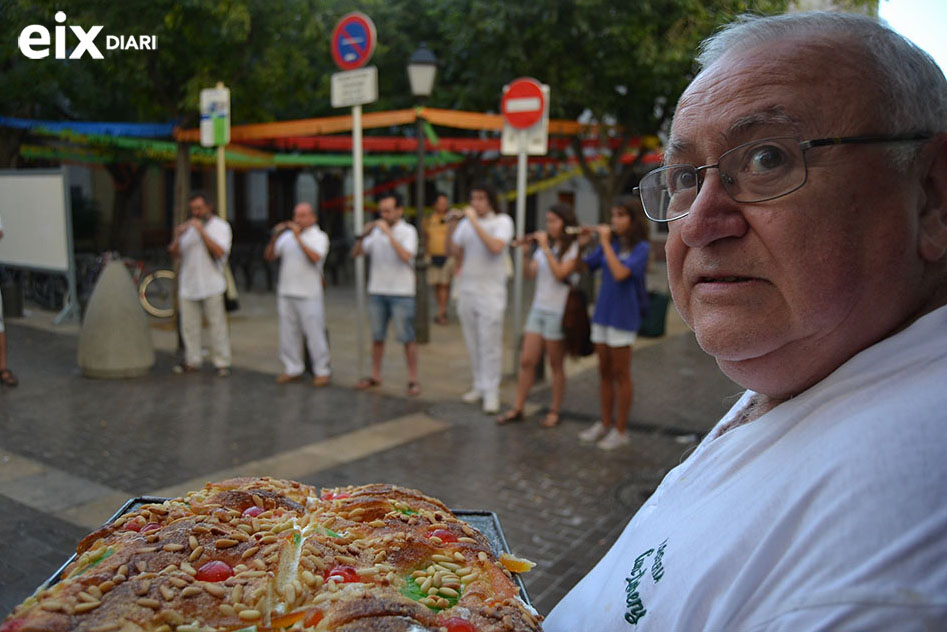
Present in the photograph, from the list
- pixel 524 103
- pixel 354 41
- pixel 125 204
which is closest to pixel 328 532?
pixel 354 41

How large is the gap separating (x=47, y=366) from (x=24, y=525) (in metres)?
4.77

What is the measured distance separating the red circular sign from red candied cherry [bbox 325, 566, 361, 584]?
7958 mm

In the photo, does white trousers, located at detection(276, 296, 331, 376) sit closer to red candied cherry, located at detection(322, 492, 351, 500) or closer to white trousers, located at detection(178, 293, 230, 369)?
white trousers, located at detection(178, 293, 230, 369)

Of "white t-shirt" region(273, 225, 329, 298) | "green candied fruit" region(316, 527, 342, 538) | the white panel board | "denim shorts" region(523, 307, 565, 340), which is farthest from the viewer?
"white t-shirt" region(273, 225, 329, 298)

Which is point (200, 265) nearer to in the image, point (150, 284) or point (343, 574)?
point (150, 284)

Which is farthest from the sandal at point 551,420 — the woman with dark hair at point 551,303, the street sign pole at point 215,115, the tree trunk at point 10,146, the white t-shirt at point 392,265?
the tree trunk at point 10,146

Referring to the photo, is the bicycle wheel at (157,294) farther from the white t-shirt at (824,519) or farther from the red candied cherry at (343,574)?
the white t-shirt at (824,519)

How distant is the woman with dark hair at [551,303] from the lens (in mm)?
7293

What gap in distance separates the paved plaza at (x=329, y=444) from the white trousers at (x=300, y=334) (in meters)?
0.27

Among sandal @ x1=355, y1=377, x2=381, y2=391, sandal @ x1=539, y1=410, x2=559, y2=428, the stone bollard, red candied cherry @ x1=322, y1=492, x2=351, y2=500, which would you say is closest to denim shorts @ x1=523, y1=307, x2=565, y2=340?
sandal @ x1=539, y1=410, x2=559, y2=428

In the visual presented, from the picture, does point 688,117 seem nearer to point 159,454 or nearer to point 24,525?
point 24,525

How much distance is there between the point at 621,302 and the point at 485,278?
1736 millimetres

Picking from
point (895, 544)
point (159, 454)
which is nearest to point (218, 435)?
point (159, 454)

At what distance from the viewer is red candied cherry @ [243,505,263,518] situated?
1.61m
